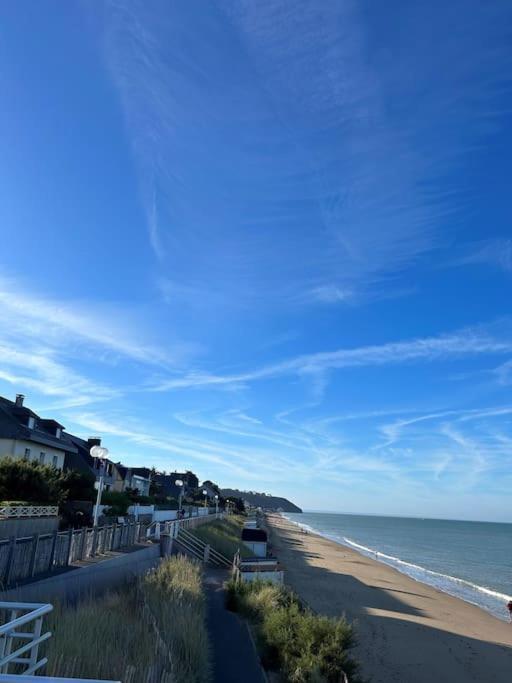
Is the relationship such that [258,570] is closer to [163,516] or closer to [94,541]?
[94,541]

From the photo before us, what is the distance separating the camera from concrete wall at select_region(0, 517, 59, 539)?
42.5 feet

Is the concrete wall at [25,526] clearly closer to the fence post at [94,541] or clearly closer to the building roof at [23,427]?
the fence post at [94,541]

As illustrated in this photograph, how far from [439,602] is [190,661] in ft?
74.9

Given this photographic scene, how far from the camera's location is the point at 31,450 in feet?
102

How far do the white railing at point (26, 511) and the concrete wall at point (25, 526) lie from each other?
69 cm

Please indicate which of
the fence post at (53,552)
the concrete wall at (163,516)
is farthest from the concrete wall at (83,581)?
the concrete wall at (163,516)

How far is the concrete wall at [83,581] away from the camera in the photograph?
8758 millimetres

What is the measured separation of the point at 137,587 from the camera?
38.1 ft

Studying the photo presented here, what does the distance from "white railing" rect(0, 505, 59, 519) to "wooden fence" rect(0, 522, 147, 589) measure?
2346mm

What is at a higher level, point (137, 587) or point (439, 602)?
point (137, 587)

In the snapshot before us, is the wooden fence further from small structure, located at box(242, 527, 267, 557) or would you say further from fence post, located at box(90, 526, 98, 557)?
small structure, located at box(242, 527, 267, 557)

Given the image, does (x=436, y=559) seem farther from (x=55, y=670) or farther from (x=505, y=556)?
(x=55, y=670)

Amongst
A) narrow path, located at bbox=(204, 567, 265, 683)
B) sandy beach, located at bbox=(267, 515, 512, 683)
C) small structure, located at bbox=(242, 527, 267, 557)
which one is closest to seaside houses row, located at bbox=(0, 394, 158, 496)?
small structure, located at bbox=(242, 527, 267, 557)

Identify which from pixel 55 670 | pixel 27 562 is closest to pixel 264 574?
pixel 27 562
